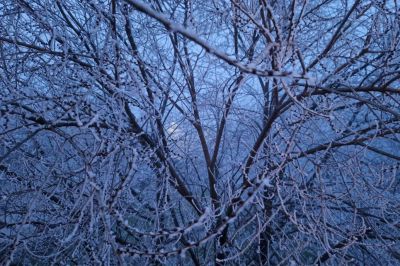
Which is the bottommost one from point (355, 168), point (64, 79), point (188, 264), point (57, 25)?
point (188, 264)

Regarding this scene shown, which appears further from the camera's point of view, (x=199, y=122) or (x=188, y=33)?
(x=199, y=122)

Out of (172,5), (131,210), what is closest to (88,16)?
(172,5)

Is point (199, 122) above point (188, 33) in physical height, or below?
above

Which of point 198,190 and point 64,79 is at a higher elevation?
point 64,79

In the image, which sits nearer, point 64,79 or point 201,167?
point 64,79

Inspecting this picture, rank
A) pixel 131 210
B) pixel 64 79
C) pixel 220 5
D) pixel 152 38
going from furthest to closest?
pixel 131 210 → pixel 152 38 → pixel 220 5 → pixel 64 79

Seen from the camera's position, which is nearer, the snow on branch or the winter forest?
the snow on branch

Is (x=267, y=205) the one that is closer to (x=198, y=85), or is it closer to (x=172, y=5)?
(x=198, y=85)

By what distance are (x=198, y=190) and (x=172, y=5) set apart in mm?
2531

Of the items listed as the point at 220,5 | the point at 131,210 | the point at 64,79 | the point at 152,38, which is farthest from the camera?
the point at 131,210

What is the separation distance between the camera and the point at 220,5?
4410mm

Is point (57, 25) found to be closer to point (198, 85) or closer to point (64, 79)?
point (64, 79)

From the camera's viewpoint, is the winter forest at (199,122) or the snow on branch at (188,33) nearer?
the snow on branch at (188,33)

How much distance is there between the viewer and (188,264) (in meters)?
5.80
